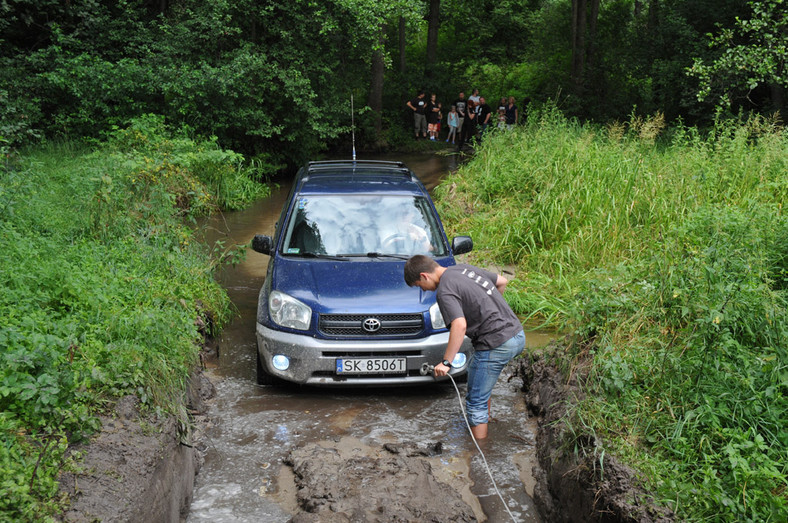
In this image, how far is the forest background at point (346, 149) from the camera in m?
4.01

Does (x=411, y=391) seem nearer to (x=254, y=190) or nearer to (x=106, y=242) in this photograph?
(x=106, y=242)

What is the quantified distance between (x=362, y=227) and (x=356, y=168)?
1.52 metres

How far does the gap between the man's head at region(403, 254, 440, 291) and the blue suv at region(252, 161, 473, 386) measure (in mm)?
849

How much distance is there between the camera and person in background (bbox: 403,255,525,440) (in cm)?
501

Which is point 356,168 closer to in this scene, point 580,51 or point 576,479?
point 576,479

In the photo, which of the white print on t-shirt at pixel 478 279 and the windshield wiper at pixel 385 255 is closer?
the white print on t-shirt at pixel 478 279

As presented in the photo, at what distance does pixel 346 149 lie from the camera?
2461cm

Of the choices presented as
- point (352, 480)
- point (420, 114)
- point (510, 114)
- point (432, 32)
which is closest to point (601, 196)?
point (352, 480)

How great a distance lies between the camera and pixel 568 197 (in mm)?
9898

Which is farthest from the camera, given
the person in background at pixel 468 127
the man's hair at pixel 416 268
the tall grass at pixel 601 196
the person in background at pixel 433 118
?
the person in background at pixel 433 118

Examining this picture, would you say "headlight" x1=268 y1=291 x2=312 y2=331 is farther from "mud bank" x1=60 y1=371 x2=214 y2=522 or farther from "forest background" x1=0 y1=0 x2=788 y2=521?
"mud bank" x1=60 y1=371 x2=214 y2=522

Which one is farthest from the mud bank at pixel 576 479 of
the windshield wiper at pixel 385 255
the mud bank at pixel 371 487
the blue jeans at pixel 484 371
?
the windshield wiper at pixel 385 255

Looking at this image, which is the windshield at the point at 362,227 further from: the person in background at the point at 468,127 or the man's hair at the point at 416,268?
the person in background at the point at 468,127

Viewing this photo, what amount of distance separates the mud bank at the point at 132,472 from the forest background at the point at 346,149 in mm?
112
